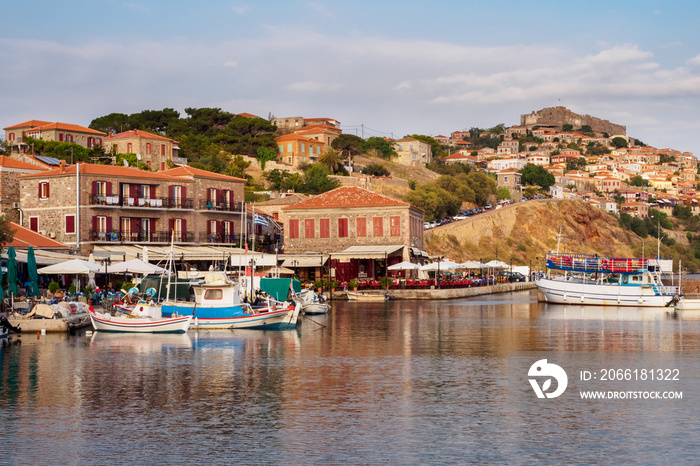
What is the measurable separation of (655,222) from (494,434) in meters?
170

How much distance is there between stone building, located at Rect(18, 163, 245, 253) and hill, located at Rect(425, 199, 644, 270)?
4569 cm

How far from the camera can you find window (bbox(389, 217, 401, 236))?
6831cm

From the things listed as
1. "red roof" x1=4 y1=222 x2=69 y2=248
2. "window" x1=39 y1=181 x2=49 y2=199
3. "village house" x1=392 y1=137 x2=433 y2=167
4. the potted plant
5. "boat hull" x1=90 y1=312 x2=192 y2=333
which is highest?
"village house" x1=392 y1=137 x2=433 y2=167

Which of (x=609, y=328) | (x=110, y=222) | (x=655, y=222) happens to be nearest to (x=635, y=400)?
(x=609, y=328)

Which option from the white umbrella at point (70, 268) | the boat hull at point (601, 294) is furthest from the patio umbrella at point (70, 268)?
the boat hull at point (601, 294)

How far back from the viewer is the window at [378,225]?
69.0 meters

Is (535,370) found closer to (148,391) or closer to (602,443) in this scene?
(602,443)

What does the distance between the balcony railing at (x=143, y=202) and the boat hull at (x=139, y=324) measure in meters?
24.3

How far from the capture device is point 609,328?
132 ft

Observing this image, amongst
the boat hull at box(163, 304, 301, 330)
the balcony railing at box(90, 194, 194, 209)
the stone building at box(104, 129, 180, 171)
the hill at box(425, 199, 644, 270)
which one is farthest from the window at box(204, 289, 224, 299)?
the hill at box(425, 199, 644, 270)

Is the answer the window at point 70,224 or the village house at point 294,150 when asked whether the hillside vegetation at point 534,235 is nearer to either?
the village house at point 294,150

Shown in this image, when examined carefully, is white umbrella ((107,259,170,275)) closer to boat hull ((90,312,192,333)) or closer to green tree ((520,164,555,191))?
boat hull ((90,312,192,333))

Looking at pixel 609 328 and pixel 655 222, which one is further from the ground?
pixel 655 222

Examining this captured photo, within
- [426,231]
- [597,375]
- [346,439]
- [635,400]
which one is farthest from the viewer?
[426,231]
